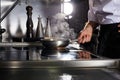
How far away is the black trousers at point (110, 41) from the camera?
1.61 metres

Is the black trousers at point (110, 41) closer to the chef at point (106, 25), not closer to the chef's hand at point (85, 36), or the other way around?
the chef at point (106, 25)

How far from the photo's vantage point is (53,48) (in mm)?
1655

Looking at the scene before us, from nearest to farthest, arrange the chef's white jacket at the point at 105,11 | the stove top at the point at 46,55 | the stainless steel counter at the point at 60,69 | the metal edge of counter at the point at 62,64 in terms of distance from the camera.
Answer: the stainless steel counter at the point at 60,69 < the metal edge of counter at the point at 62,64 < the stove top at the point at 46,55 < the chef's white jacket at the point at 105,11

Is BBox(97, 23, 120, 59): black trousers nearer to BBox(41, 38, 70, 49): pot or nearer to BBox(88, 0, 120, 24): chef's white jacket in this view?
BBox(88, 0, 120, 24): chef's white jacket

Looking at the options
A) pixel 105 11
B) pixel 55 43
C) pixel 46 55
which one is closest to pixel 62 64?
pixel 46 55

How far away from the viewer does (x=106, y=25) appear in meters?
1.73

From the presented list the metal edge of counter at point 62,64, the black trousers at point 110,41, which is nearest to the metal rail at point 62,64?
the metal edge of counter at point 62,64

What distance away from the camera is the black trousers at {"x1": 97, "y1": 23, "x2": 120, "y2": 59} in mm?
1606

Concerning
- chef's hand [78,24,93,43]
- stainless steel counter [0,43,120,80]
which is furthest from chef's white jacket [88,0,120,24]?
stainless steel counter [0,43,120,80]

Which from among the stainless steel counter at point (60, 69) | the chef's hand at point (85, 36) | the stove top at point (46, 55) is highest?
the chef's hand at point (85, 36)

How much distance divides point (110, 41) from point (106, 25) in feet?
0.38

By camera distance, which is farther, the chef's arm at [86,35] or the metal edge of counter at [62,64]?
the chef's arm at [86,35]

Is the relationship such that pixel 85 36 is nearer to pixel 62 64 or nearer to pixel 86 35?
pixel 86 35

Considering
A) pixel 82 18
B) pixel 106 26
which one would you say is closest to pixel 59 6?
pixel 82 18
